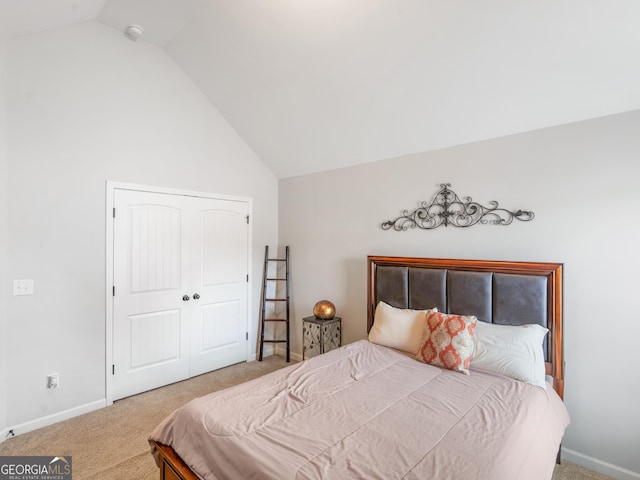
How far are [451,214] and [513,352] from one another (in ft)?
3.91

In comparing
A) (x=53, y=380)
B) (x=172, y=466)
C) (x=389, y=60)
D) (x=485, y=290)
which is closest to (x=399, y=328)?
(x=485, y=290)

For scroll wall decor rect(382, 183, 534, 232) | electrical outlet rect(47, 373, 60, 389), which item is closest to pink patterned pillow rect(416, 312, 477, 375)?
scroll wall decor rect(382, 183, 534, 232)

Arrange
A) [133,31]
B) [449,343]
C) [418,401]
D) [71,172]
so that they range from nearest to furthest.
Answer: [418,401] → [449,343] → [71,172] → [133,31]

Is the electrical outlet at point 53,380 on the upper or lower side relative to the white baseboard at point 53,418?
upper

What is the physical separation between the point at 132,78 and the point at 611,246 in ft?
13.8

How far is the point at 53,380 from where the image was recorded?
106 inches

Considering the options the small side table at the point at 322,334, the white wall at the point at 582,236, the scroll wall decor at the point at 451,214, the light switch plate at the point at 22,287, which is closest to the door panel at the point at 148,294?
the light switch plate at the point at 22,287

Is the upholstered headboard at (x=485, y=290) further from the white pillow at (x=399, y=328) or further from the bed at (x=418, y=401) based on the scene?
the white pillow at (x=399, y=328)

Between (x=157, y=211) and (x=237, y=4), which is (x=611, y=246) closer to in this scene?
(x=237, y=4)

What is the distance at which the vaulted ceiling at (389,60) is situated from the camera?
6.30ft

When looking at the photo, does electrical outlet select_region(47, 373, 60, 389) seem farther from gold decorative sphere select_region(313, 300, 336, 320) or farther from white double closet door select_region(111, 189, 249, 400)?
gold decorative sphere select_region(313, 300, 336, 320)

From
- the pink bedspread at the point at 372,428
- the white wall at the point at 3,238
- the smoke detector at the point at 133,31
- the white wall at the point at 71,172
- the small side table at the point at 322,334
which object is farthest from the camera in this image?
the small side table at the point at 322,334

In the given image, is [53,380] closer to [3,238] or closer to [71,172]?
[3,238]

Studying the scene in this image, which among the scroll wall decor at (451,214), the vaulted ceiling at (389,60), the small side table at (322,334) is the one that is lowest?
the small side table at (322,334)
